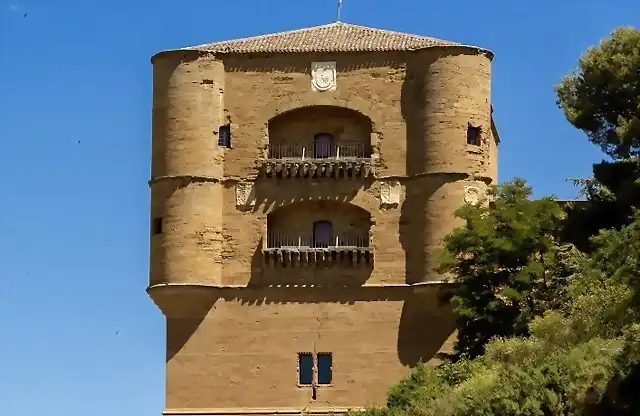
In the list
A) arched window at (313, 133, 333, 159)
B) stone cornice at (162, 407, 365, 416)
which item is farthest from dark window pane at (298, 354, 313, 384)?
arched window at (313, 133, 333, 159)

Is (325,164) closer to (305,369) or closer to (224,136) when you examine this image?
(224,136)

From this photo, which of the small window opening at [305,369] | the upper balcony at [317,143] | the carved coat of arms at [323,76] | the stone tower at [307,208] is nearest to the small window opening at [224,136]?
the stone tower at [307,208]

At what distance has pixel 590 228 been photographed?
171ft

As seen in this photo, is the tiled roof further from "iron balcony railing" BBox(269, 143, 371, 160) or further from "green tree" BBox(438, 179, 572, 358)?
"green tree" BBox(438, 179, 572, 358)

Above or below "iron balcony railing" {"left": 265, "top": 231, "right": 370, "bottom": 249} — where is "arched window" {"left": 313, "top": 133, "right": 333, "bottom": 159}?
above

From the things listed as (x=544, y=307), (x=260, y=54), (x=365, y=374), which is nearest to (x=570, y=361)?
(x=544, y=307)

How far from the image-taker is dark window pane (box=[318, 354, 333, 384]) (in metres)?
54.9

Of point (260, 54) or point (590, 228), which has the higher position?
point (260, 54)

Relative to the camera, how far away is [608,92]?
171ft

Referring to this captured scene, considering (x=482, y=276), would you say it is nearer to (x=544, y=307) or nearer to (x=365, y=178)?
(x=544, y=307)

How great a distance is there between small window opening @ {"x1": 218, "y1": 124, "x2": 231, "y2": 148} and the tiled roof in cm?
213

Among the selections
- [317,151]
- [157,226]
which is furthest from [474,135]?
[157,226]

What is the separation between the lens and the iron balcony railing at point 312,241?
5631 cm

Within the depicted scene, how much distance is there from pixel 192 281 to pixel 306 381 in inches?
158
